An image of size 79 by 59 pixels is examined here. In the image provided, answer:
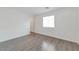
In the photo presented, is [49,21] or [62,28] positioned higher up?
[49,21]

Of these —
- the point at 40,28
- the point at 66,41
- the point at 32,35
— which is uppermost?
the point at 40,28

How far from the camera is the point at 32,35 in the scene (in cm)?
145

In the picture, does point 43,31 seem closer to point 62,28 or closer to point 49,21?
point 49,21

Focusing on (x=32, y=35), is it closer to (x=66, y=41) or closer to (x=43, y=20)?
(x=43, y=20)

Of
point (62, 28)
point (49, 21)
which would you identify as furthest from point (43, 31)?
point (62, 28)

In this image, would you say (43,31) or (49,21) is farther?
(43,31)

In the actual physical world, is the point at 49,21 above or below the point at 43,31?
above
